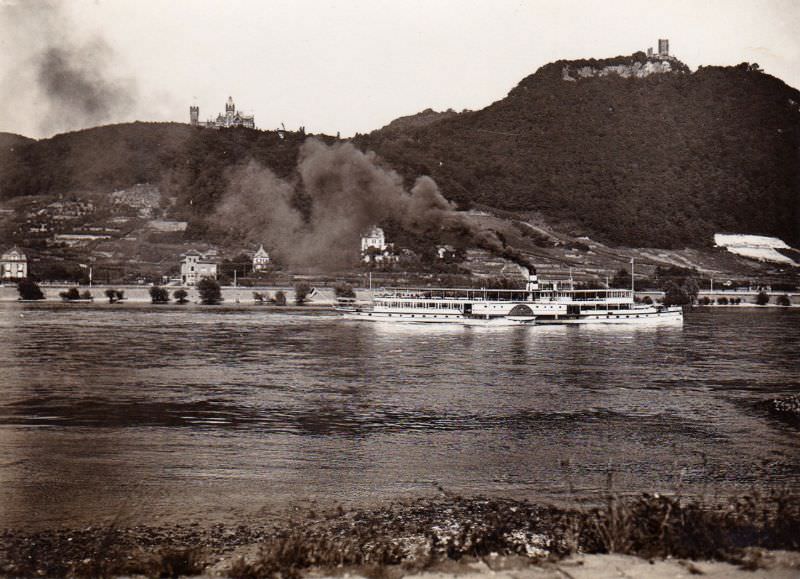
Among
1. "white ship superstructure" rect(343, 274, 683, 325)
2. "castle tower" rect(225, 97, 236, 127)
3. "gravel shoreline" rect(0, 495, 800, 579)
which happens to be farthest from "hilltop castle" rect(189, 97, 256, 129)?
"gravel shoreline" rect(0, 495, 800, 579)

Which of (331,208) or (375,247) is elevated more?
(331,208)

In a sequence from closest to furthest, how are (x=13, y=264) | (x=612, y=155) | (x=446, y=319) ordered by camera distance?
Result: (x=446, y=319) → (x=13, y=264) → (x=612, y=155)

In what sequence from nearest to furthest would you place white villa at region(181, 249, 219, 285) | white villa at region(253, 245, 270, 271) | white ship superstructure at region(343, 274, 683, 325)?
white ship superstructure at region(343, 274, 683, 325), white villa at region(253, 245, 270, 271), white villa at region(181, 249, 219, 285)

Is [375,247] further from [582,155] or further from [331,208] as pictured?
[582,155]

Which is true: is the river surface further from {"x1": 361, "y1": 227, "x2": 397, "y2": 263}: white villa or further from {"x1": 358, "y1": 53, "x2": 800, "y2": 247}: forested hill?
{"x1": 358, "y1": 53, "x2": 800, "y2": 247}: forested hill

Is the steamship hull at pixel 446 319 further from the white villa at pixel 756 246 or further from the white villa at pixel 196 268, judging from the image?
the white villa at pixel 756 246

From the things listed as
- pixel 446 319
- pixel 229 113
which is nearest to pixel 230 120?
pixel 229 113
